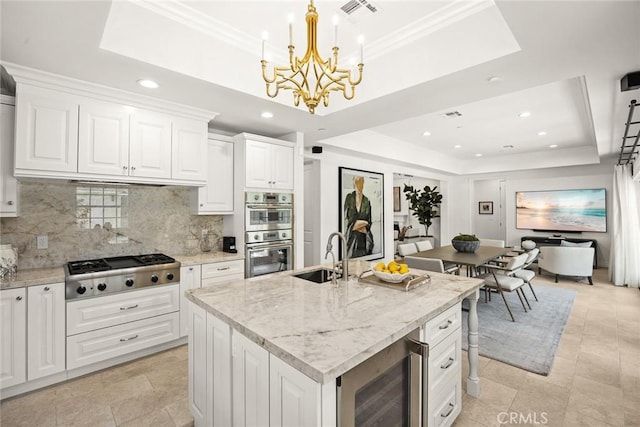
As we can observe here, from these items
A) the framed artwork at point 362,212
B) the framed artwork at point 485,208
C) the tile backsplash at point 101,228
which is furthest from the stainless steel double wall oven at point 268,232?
the framed artwork at point 485,208

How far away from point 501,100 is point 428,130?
1.43m

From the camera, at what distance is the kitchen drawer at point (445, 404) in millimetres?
1670

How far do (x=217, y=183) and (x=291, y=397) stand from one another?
2.80 metres

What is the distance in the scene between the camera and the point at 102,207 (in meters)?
3.00

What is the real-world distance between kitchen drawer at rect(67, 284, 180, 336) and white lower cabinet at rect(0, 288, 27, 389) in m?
0.27

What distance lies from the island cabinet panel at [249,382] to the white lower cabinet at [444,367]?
83cm

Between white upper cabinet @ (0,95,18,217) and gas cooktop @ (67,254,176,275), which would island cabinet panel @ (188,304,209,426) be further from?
white upper cabinet @ (0,95,18,217)

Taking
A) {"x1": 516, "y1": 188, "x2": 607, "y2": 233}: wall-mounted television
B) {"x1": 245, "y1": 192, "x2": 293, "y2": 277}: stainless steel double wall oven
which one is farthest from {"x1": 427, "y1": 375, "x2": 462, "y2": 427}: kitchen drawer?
{"x1": 516, "y1": 188, "x2": 607, "y2": 233}: wall-mounted television

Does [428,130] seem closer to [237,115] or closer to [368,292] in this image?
[237,115]

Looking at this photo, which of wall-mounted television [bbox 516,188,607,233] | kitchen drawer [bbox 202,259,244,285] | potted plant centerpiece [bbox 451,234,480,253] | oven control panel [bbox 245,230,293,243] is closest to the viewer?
kitchen drawer [bbox 202,259,244,285]

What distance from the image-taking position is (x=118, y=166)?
8.79 ft

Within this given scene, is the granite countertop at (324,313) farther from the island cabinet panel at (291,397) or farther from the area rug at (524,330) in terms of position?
the area rug at (524,330)

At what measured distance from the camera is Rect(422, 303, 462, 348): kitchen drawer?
160 centimetres

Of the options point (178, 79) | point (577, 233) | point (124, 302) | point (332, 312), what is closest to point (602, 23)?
point (332, 312)
